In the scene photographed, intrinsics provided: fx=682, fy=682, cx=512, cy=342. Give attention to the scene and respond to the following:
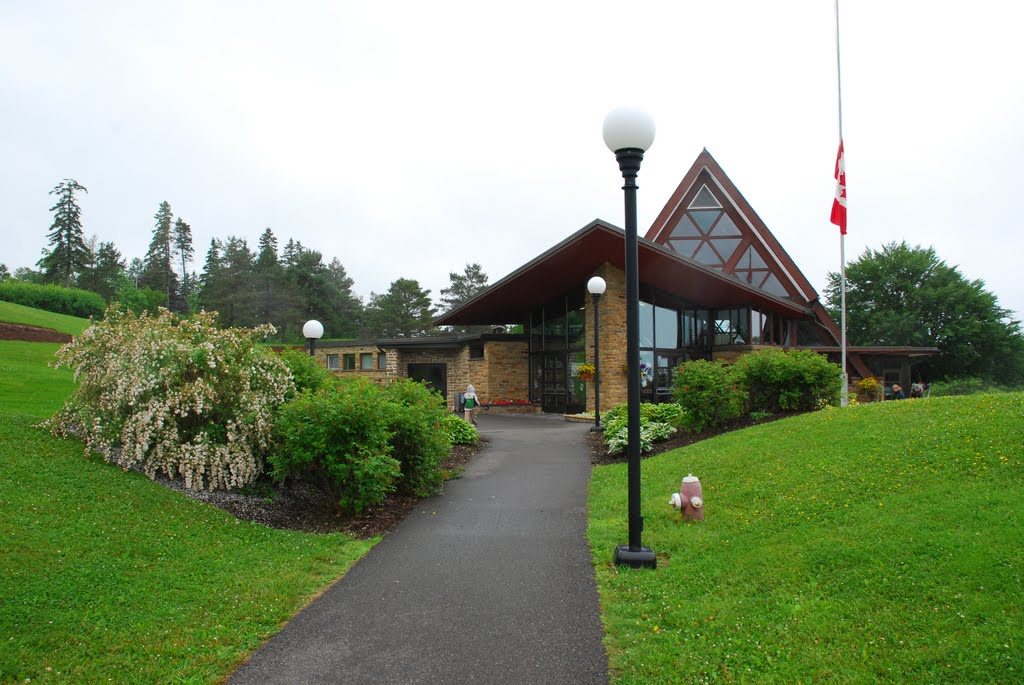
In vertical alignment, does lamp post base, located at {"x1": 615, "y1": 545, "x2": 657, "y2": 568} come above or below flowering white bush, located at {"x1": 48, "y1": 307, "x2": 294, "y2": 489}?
below

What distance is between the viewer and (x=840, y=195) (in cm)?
1842

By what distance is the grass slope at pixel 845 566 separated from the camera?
379 cm

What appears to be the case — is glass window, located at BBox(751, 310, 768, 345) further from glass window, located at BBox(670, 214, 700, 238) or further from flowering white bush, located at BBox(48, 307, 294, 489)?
flowering white bush, located at BBox(48, 307, 294, 489)

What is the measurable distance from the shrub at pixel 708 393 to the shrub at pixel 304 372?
6684mm

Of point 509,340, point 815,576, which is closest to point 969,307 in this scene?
point 509,340

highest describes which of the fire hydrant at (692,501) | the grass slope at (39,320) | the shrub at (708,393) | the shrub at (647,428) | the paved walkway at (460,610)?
the grass slope at (39,320)

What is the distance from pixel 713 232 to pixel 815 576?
25.4 meters

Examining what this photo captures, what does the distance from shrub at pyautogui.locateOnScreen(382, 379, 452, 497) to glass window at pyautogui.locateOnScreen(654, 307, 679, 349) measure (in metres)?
14.7

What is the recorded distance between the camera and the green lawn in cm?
404

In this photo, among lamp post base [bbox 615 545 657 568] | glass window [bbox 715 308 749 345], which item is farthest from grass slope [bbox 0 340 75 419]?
glass window [bbox 715 308 749 345]

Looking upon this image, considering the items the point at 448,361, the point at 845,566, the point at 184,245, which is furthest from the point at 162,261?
the point at 845,566

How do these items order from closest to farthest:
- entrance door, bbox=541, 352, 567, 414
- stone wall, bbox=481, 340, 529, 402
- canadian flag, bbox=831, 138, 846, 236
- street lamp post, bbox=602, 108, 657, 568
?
1. street lamp post, bbox=602, 108, 657, 568
2. canadian flag, bbox=831, 138, 846, 236
3. entrance door, bbox=541, 352, 567, 414
4. stone wall, bbox=481, 340, 529, 402

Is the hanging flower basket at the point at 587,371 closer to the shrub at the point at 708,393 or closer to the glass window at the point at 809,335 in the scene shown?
the shrub at the point at 708,393

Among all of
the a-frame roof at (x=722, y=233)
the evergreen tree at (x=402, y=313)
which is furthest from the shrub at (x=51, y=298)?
the a-frame roof at (x=722, y=233)
